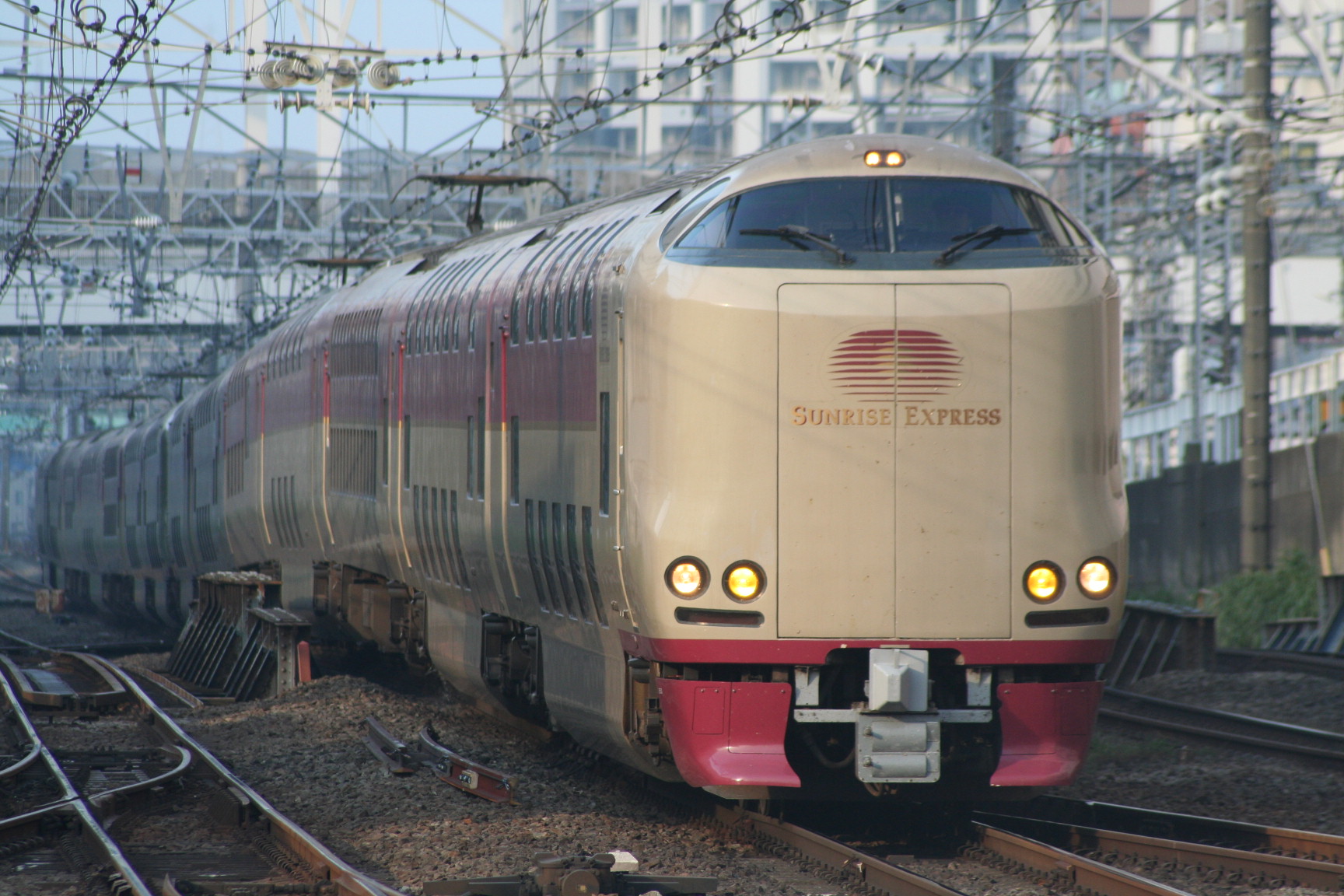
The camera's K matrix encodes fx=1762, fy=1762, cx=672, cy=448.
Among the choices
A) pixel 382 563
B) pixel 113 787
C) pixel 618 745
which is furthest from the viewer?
pixel 382 563

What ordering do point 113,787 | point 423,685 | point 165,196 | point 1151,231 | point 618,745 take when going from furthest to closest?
1. point 165,196
2. point 1151,231
3. point 423,685
4. point 113,787
5. point 618,745

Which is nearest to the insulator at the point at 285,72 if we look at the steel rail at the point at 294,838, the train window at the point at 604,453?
the steel rail at the point at 294,838

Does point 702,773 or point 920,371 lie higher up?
point 920,371

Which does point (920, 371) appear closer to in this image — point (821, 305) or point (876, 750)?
point (821, 305)

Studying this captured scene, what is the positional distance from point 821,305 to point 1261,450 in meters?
12.2

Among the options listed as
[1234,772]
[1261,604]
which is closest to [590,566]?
[1234,772]

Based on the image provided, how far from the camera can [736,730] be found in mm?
7859

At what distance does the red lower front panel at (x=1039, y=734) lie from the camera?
784 cm

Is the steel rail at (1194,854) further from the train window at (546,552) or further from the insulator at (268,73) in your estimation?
the insulator at (268,73)

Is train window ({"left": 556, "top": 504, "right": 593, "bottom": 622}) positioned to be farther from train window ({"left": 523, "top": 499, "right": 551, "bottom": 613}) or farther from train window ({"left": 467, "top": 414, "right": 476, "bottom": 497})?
train window ({"left": 467, "top": 414, "right": 476, "bottom": 497})

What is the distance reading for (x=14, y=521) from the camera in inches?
4186

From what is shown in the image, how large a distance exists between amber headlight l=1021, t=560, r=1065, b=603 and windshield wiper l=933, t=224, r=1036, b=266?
1432 millimetres

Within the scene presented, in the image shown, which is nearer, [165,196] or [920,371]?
[920,371]

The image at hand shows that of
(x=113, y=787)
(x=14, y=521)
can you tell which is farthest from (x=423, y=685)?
(x=14, y=521)
